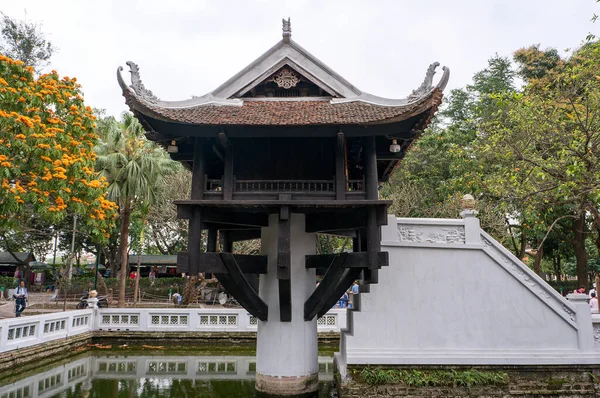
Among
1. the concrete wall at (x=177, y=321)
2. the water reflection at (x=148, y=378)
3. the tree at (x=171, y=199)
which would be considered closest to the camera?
the water reflection at (x=148, y=378)

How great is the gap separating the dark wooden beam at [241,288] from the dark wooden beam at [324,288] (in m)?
0.77

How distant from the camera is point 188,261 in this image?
684cm

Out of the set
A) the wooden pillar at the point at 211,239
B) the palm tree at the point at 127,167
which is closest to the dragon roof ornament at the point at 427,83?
the wooden pillar at the point at 211,239

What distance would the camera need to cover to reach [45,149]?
9.09m

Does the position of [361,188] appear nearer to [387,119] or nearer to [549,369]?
[387,119]

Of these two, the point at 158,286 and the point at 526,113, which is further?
the point at 158,286

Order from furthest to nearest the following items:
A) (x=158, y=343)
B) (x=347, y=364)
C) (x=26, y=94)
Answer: (x=158, y=343) → (x=26, y=94) → (x=347, y=364)

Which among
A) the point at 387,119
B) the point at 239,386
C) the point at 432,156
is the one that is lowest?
the point at 239,386

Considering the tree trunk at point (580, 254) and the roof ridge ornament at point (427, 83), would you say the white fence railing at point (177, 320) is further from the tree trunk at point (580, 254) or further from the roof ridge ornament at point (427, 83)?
the tree trunk at point (580, 254)

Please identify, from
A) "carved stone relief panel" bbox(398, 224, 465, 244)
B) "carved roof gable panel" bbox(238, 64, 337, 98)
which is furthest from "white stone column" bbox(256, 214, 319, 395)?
"carved roof gable panel" bbox(238, 64, 337, 98)

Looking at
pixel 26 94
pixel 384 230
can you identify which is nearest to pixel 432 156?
pixel 384 230

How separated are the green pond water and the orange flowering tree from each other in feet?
11.1

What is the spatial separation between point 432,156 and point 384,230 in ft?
47.0

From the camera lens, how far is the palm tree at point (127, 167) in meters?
15.0
